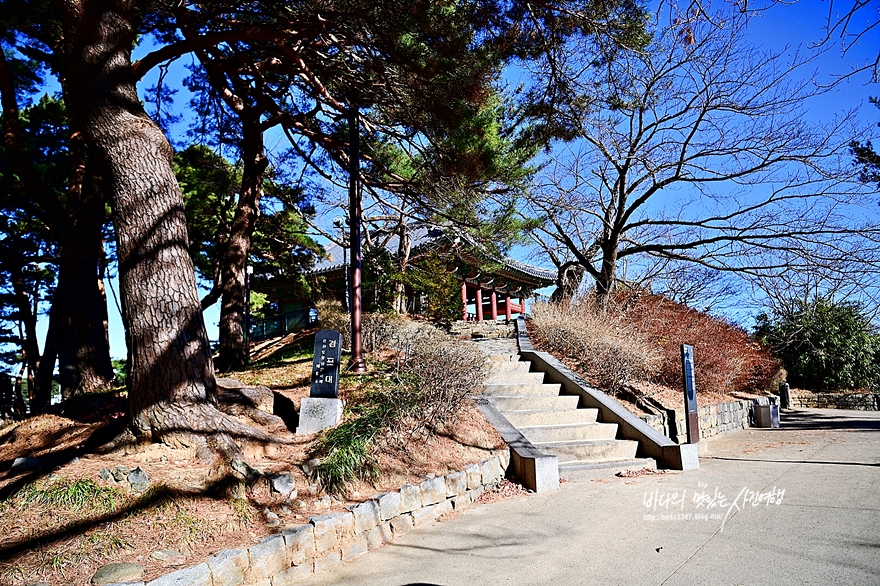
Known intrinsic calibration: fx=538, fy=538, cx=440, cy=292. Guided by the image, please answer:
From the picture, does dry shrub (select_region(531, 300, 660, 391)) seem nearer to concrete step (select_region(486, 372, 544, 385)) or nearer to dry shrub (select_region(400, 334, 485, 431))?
concrete step (select_region(486, 372, 544, 385))

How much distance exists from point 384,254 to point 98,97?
342 inches

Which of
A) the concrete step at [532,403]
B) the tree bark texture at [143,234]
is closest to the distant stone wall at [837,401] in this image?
the concrete step at [532,403]

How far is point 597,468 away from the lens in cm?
607

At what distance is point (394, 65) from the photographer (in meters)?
6.72

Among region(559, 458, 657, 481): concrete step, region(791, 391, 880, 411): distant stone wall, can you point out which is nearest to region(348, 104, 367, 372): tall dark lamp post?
region(559, 458, 657, 481): concrete step

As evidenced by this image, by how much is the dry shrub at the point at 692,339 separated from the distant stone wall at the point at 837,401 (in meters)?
4.43

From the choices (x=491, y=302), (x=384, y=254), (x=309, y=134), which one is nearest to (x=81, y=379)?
(x=309, y=134)

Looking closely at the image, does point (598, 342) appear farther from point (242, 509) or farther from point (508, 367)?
point (242, 509)

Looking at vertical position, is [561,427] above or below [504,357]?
below

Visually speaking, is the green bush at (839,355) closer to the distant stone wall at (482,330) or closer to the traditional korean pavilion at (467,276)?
the traditional korean pavilion at (467,276)

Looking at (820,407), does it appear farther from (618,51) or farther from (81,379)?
(81,379)

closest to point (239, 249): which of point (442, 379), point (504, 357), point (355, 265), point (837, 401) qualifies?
point (355, 265)

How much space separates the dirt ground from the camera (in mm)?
3115

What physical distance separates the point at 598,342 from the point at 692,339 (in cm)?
372
